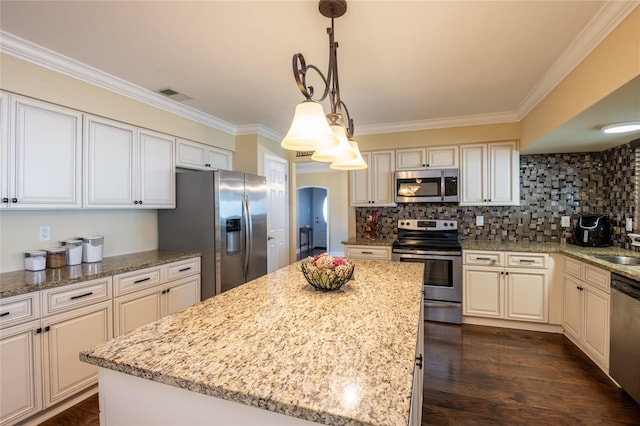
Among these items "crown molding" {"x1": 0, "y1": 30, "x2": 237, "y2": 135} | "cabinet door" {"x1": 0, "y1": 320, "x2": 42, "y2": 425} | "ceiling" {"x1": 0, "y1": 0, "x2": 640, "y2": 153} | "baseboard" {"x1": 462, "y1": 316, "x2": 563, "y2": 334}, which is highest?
"ceiling" {"x1": 0, "y1": 0, "x2": 640, "y2": 153}

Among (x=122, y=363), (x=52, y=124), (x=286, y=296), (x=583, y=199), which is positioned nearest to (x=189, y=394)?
(x=122, y=363)

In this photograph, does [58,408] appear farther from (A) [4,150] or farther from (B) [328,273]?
(B) [328,273]

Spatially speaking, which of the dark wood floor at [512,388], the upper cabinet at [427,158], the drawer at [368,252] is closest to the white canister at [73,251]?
the dark wood floor at [512,388]

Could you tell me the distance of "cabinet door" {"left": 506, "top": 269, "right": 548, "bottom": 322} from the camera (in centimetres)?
316

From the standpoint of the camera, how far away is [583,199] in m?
3.47

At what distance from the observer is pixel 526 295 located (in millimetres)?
3217

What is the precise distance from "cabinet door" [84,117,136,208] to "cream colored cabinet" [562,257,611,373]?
3.91 meters

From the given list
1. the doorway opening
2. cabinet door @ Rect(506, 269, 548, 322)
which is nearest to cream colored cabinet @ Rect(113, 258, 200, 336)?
cabinet door @ Rect(506, 269, 548, 322)

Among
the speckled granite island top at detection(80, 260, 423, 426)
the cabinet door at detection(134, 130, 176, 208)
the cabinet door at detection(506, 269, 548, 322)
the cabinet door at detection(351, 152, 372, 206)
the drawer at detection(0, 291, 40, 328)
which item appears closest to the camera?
the speckled granite island top at detection(80, 260, 423, 426)

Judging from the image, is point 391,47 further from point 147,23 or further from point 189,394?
point 189,394

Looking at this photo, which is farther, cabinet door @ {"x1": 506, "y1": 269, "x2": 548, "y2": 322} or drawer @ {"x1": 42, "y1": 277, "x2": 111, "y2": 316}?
cabinet door @ {"x1": 506, "y1": 269, "x2": 548, "y2": 322}

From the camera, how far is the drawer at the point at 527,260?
3133 mm

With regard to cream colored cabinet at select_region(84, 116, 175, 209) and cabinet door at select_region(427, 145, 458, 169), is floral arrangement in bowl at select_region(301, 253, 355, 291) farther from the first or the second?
cabinet door at select_region(427, 145, 458, 169)

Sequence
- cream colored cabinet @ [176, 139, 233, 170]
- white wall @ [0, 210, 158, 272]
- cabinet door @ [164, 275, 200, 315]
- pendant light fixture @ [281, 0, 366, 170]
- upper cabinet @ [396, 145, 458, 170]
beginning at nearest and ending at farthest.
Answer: pendant light fixture @ [281, 0, 366, 170] < white wall @ [0, 210, 158, 272] < cabinet door @ [164, 275, 200, 315] < cream colored cabinet @ [176, 139, 233, 170] < upper cabinet @ [396, 145, 458, 170]
